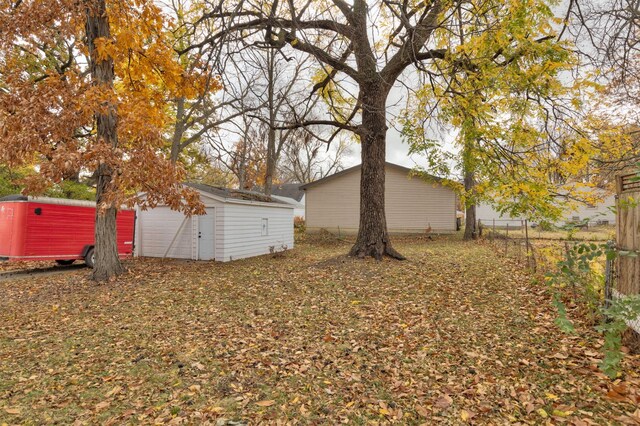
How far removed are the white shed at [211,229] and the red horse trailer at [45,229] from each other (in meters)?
2.37

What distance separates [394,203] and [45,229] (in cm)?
1792

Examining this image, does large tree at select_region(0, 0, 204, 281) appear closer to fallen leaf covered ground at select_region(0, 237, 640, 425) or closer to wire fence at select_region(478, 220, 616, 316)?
fallen leaf covered ground at select_region(0, 237, 640, 425)

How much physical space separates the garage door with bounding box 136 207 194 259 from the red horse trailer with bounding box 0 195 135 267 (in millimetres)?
2327

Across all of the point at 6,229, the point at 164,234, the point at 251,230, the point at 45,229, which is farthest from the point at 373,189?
the point at 6,229

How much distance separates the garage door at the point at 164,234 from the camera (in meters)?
13.2

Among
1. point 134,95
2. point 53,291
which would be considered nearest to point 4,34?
point 134,95

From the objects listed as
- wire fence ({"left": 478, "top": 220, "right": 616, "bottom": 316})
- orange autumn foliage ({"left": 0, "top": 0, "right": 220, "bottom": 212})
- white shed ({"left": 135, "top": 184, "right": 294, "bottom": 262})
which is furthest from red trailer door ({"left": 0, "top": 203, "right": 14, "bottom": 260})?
wire fence ({"left": 478, "top": 220, "right": 616, "bottom": 316})

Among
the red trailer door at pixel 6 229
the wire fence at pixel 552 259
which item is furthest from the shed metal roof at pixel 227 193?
the wire fence at pixel 552 259

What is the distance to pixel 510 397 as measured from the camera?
308 cm

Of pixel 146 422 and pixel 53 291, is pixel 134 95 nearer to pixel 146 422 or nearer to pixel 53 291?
pixel 53 291

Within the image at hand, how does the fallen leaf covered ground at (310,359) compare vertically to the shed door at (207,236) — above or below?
below

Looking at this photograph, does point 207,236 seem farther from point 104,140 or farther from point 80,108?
point 80,108

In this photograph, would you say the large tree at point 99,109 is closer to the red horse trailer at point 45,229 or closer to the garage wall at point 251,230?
the red horse trailer at point 45,229

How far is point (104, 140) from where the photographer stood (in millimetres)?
→ 8008
